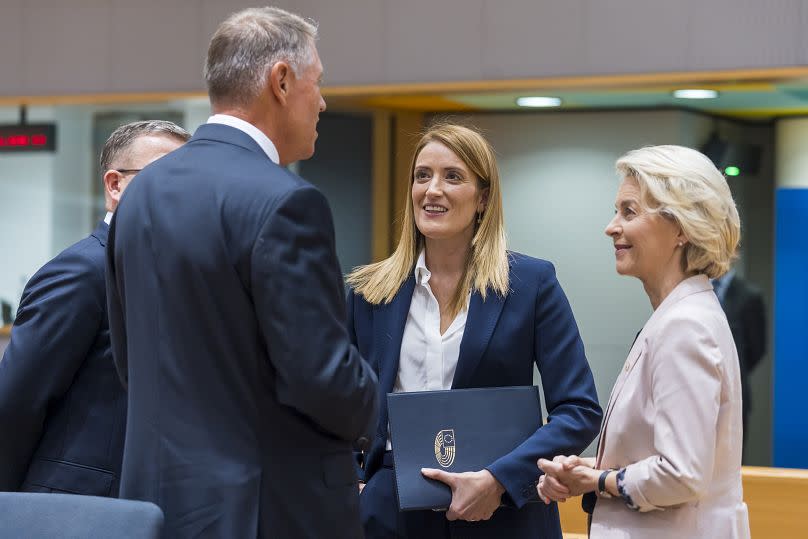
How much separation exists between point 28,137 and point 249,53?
6.29 m

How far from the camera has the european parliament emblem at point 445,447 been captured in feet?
10.7

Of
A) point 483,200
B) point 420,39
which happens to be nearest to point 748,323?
Result: point 420,39

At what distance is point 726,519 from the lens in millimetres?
2777

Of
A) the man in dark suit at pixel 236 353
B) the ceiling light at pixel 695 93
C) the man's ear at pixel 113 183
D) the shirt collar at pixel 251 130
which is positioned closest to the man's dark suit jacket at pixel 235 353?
the man in dark suit at pixel 236 353

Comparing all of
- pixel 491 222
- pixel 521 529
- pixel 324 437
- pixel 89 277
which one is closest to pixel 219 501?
pixel 324 437

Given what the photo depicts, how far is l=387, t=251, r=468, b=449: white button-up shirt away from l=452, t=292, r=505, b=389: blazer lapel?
0.03 metres

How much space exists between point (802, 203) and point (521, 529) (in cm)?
419

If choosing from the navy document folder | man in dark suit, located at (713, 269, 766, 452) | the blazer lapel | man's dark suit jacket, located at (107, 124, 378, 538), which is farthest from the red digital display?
man's dark suit jacket, located at (107, 124, 378, 538)

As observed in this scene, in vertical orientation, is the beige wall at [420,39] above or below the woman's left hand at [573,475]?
above

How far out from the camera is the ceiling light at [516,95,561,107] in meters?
7.23

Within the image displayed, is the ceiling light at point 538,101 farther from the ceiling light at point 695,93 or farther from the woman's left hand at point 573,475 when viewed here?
the woman's left hand at point 573,475

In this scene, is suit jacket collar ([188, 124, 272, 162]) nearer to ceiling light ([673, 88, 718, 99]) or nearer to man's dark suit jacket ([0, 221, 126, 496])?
man's dark suit jacket ([0, 221, 126, 496])

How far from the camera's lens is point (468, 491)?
3221 millimetres

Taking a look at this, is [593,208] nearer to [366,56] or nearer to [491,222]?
[366,56]
